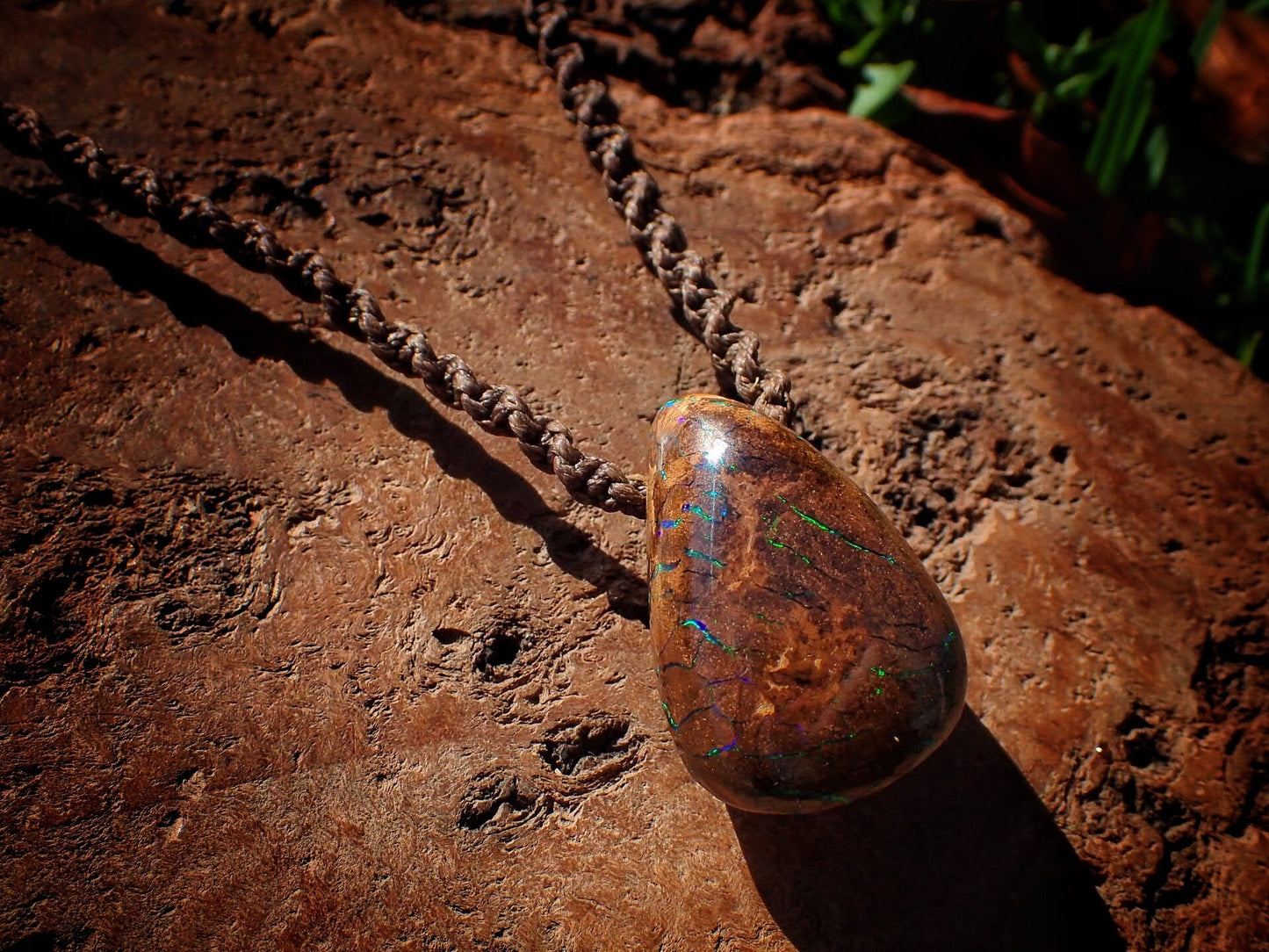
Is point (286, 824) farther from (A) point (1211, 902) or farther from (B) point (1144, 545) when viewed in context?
(B) point (1144, 545)

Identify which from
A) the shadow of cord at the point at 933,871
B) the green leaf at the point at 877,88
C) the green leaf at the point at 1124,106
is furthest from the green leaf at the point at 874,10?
the shadow of cord at the point at 933,871

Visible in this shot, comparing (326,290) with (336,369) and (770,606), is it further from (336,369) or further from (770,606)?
(770,606)

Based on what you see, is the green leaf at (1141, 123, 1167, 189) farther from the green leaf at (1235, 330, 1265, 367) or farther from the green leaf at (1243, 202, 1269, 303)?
the green leaf at (1235, 330, 1265, 367)

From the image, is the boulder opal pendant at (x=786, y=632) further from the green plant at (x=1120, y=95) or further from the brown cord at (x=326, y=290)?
the green plant at (x=1120, y=95)

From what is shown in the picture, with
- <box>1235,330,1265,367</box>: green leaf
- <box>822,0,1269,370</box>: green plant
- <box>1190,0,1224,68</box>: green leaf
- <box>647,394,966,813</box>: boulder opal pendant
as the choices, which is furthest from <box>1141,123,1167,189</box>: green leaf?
<box>647,394,966,813</box>: boulder opal pendant

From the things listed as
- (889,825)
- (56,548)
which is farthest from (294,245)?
(889,825)

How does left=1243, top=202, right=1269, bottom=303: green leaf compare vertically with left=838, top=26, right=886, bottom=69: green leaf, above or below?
below
